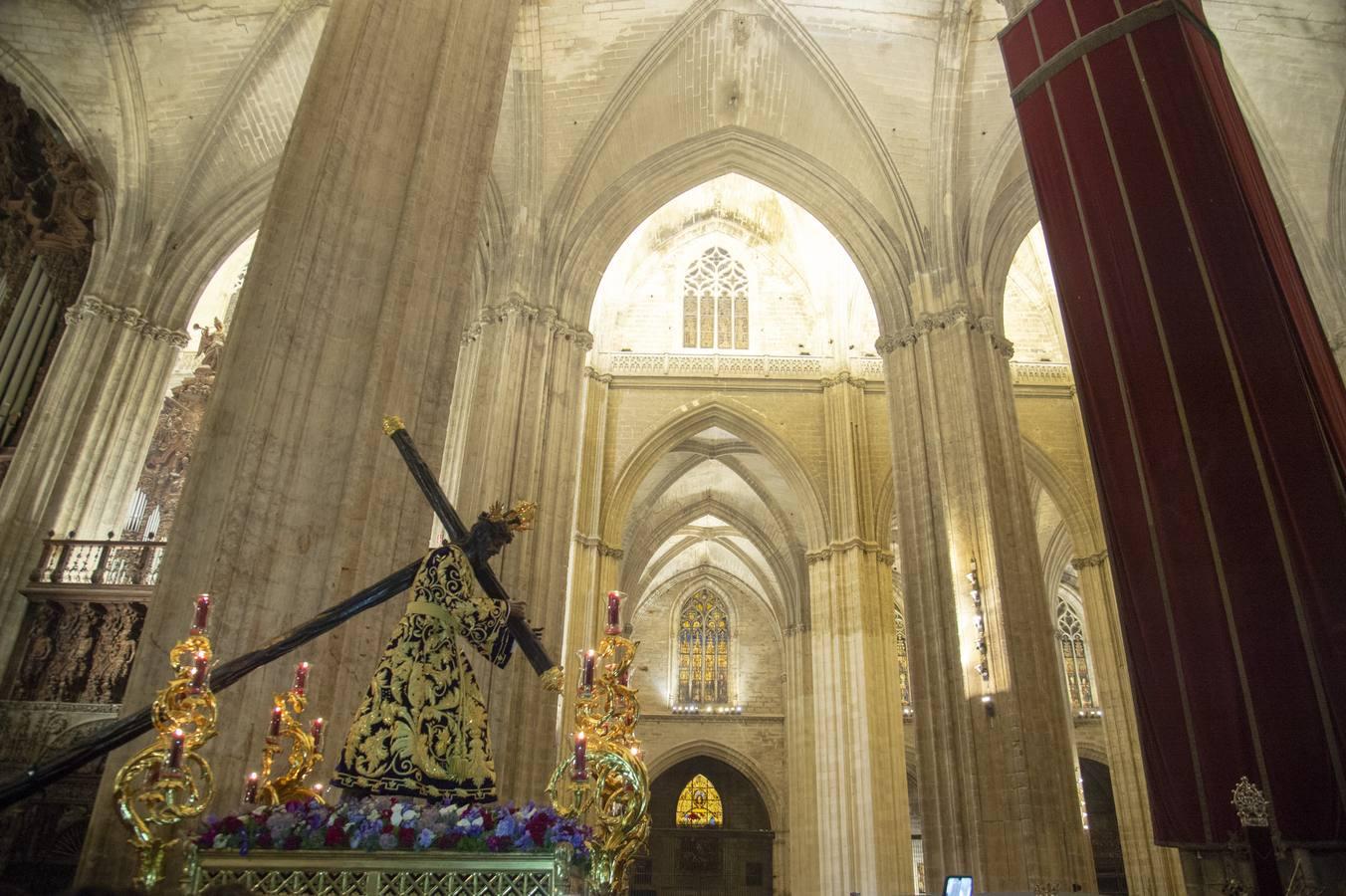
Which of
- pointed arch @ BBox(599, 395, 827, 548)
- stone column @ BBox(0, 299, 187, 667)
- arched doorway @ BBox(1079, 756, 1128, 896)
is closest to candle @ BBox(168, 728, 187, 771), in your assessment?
stone column @ BBox(0, 299, 187, 667)

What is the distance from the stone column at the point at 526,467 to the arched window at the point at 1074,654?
17.4m

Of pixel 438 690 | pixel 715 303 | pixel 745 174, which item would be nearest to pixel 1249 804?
pixel 438 690

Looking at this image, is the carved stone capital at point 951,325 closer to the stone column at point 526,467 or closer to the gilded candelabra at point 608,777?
the stone column at point 526,467

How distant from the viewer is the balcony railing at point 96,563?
35.1 feet

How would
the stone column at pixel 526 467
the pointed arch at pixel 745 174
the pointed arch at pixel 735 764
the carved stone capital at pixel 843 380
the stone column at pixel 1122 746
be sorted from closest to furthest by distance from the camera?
the stone column at pixel 526 467 < the pointed arch at pixel 745 174 < the stone column at pixel 1122 746 < the carved stone capital at pixel 843 380 < the pointed arch at pixel 735 764

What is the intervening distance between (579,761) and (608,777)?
255 mm

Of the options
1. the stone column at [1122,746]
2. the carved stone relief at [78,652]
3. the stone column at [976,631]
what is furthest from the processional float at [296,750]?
the stone column at [1122,746]

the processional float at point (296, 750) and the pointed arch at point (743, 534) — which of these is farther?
the pointed arch at point (743, 534)

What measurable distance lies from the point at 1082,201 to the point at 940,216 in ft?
21.7

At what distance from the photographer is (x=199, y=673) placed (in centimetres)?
299

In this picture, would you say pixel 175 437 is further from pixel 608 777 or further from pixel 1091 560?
pixel 1091 560

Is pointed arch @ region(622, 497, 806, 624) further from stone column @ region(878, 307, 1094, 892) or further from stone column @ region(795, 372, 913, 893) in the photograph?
stone column @ region(878, 307, 1094, 892)

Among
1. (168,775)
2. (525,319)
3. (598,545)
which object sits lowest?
(168,775)

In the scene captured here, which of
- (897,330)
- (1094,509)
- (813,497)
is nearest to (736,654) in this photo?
(813,497)
